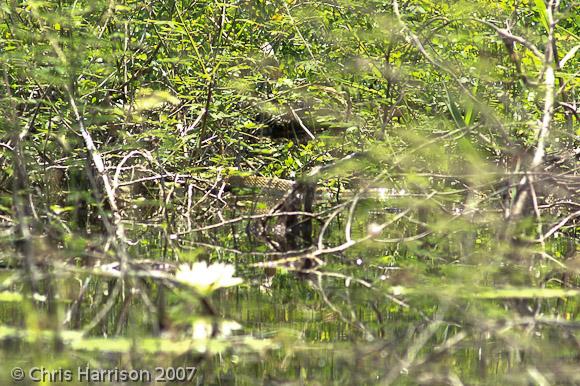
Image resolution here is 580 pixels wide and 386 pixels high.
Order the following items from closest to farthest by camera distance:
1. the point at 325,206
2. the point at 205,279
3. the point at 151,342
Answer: the point at 151,342 < the point at 205,279 < the point at 325,206

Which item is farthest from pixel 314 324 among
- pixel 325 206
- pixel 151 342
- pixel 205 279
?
pixel 325 206

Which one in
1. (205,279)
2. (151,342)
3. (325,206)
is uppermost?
(325,206)

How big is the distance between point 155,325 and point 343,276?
3.04ft

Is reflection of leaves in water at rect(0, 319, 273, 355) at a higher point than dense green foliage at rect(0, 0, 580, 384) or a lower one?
lower

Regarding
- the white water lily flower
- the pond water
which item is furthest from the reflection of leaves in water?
the white water lily flower

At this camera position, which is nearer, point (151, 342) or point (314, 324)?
point (151, 342)

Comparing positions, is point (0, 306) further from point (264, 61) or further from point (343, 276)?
point (264, 61)

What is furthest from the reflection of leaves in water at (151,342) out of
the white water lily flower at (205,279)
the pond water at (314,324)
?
the white water lily flower at (205,279)

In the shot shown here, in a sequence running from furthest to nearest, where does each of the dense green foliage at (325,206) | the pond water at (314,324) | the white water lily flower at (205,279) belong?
the white water lily flower at (205,279) → the dense green foliage at (325,206) → the pond water at (314,324)

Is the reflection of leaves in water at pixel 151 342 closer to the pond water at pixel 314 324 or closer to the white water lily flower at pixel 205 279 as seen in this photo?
the pond water at pixel 314 324

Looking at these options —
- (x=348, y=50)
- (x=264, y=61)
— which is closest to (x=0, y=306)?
(x=348, y=50)

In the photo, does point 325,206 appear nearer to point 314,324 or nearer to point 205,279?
point 314,324

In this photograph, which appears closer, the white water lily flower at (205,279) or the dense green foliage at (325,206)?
the dense green foliage at (325,206)

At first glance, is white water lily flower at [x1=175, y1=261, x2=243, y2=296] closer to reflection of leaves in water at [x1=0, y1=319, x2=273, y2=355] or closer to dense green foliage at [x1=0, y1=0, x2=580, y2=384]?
dense green foliage at [x1=0, y1=0, x2=580, y2=384]
